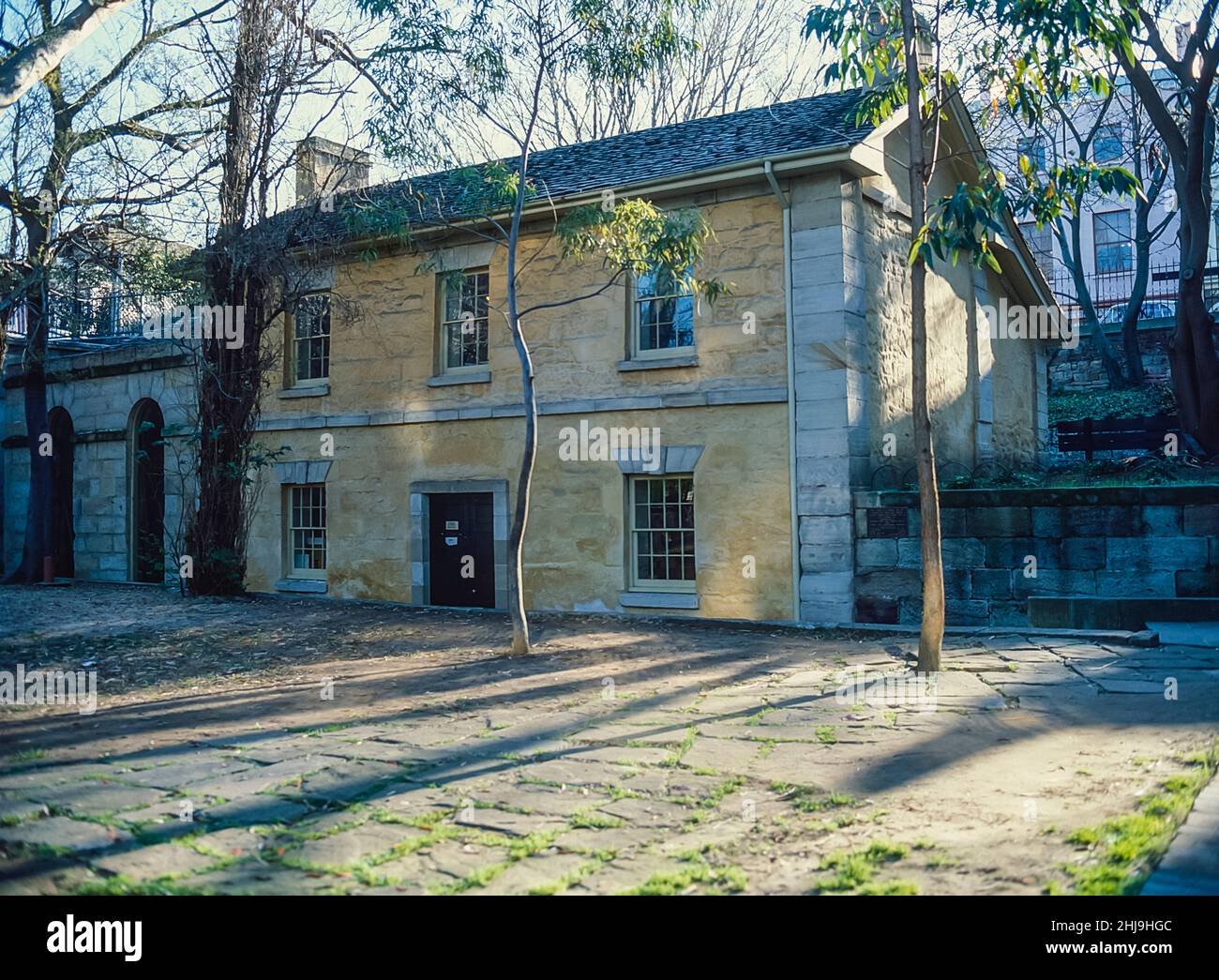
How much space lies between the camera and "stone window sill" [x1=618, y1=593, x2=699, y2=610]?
13492mm

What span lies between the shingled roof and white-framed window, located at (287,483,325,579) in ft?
13.5

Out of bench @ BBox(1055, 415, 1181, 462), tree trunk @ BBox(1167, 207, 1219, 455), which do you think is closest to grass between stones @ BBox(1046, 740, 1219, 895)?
tree trunk @ BBox(1167, 207, 1219, 455)

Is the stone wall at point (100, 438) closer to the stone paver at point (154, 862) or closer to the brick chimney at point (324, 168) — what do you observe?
the brick chimney at point (324, 168)

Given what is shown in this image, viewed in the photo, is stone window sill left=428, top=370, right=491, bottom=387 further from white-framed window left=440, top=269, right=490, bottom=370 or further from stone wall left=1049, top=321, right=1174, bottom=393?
stone wall left=1049, top=321, right=1174, bottom=393

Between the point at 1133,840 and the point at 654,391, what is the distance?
9.89 m

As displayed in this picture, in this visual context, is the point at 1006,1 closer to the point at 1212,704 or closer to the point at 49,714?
the point at 1212,704

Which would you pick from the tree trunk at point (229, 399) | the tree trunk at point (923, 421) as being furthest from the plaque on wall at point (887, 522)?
the tree trunk at point (229, 399)

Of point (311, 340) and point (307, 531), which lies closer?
point (307, 531)

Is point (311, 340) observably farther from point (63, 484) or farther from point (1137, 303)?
point (1137, 303)

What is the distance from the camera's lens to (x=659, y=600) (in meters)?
13.7

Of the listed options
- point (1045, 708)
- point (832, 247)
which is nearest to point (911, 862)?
point (1045, 708)

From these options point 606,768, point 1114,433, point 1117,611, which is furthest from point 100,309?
point 1114,433

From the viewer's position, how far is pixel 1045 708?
304 inches

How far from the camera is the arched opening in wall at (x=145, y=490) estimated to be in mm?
19734
